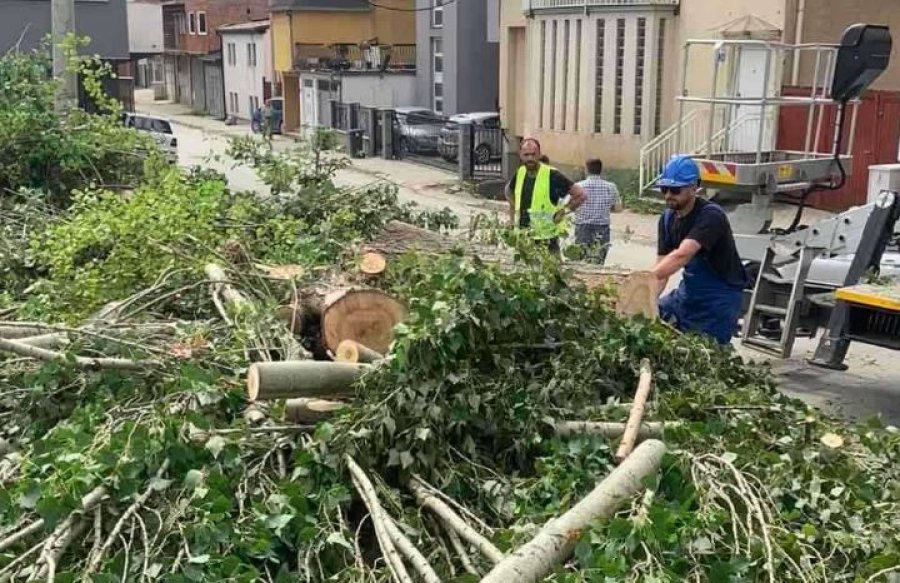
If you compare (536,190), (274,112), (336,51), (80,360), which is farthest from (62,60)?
(336,51)

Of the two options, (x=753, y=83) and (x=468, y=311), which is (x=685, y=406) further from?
(x=753, y=83)

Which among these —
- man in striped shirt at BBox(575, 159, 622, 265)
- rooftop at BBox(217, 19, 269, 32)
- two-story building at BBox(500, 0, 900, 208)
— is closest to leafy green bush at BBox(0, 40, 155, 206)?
man in striped shirt at BBox(575, 159, 622, 265)

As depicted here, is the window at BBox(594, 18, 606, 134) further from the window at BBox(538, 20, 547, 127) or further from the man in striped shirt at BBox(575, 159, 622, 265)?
the man in striped shirt at BBox(575, 159, 622, 265)

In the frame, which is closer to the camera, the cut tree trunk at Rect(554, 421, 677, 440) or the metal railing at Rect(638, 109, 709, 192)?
the cut tree trunk at Rect(554, 421, 677, 440)

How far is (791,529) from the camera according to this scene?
409 centimetres

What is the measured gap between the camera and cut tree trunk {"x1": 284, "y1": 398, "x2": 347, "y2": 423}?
465 cm

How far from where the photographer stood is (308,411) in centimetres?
467

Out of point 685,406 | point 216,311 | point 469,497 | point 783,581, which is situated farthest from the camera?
point 216,311

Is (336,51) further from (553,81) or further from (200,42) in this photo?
(553,81)

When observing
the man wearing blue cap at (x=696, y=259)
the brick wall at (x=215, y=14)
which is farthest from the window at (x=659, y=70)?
the brick wall at (x=215, y=14)

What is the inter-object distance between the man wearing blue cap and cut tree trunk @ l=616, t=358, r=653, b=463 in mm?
1328

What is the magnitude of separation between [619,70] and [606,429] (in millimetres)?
17125

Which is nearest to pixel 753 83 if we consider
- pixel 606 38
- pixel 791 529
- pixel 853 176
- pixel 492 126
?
A: pixel 853 176

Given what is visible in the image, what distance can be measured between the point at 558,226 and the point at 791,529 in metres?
3.06
